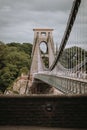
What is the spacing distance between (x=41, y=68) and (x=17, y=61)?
11.9 m

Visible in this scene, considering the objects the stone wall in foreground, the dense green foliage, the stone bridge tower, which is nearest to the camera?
the stone wall in foreground

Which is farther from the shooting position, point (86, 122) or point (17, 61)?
point (17, 61)

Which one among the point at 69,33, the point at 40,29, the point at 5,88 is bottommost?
the point at 5,88

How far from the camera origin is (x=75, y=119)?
7.19 m

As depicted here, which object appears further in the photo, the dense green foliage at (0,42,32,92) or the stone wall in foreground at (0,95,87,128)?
the dense green foliage at (0,42,32,92)

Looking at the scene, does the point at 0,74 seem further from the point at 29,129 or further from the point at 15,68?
the point at 29,129

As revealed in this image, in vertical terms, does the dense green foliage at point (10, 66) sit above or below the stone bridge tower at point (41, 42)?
below

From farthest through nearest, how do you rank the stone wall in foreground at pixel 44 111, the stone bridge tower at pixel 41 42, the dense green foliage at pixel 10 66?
the stone bridge tower at pixel 41 42, the dense green foliage at pixel 10 66, the stone wall in foreground at pixel 44 111

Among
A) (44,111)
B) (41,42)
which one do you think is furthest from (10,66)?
(44,111)

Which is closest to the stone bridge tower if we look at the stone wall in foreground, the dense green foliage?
the dense green foliage

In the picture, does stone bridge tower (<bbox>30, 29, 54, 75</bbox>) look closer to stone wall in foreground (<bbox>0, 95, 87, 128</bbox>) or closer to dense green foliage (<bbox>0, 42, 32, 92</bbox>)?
dense green foliage (<bbox>0, 42, 32, 92</bbox>)

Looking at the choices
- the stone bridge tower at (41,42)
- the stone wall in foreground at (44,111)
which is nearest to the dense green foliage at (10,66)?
the stone bridge tower at (41,42)

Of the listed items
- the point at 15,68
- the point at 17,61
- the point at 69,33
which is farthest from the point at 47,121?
the point at 17,61

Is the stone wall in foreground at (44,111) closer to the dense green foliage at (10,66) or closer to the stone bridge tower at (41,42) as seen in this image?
the dense green foliage at (10,66)
